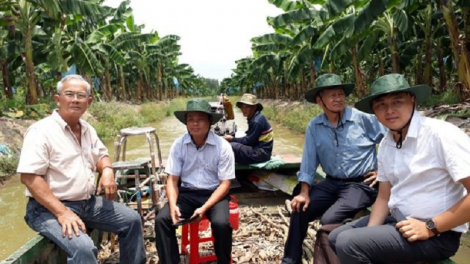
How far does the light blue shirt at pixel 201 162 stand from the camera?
2930mm

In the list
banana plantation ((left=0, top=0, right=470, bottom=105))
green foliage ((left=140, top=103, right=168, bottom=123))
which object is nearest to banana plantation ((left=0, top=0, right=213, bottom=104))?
banana plantation ((left=0, top=0, right=470, bottom=105))

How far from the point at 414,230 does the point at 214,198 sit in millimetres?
1426

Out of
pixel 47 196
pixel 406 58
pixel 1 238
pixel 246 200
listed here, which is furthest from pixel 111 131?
pixel 47 196

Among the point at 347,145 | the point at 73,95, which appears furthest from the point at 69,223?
the point at 347,145

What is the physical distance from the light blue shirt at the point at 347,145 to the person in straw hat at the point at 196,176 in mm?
662

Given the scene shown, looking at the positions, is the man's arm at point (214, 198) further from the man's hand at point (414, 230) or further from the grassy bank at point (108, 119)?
the grassy bank at point (108, 119)

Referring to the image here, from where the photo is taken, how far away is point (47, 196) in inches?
88.0

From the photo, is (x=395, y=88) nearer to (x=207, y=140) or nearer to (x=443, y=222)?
(x=443, y=222)

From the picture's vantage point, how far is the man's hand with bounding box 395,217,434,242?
1.79 metres

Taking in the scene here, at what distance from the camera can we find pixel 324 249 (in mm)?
2465

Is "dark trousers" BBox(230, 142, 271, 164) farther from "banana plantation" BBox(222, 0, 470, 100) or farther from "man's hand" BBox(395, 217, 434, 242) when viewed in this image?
"banana plantation" BBox(222, 0, 470, 100)

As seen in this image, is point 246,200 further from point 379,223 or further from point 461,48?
point 461,48

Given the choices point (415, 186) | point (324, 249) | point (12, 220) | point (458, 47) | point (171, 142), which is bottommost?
point (12, 220)

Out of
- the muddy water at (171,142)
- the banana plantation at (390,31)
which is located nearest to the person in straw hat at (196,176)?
the banana plantation at (390,31)
